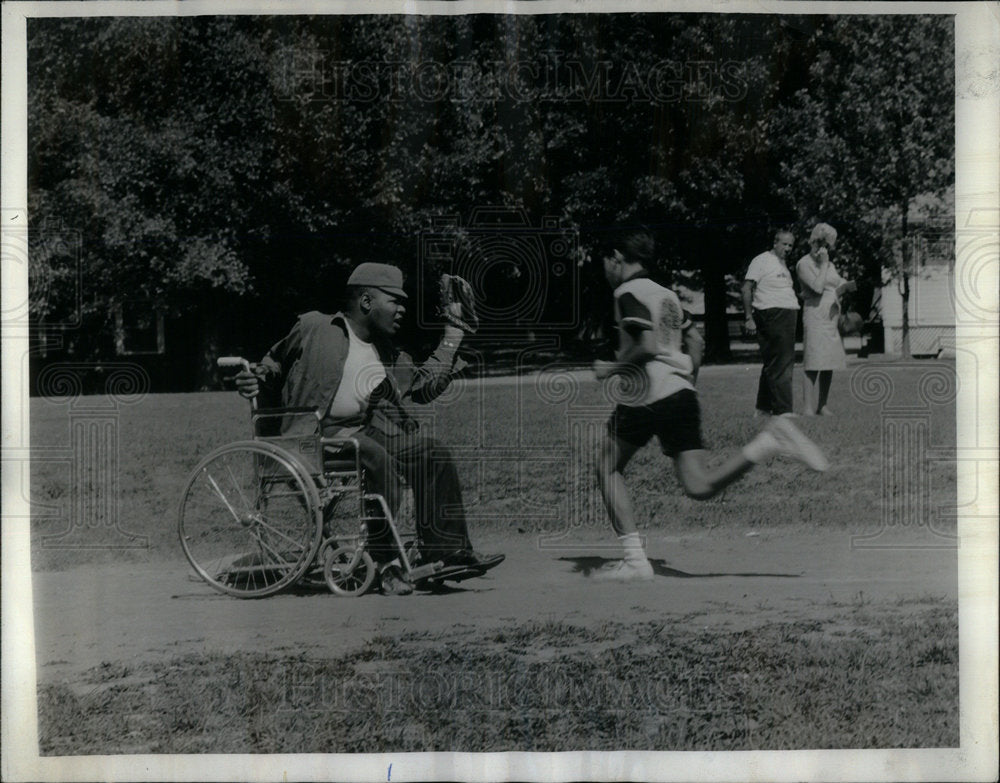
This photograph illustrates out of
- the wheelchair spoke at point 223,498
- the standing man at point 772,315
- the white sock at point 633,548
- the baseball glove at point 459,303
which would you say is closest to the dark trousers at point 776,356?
the standing man at point 772,315

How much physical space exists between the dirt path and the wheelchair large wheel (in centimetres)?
10

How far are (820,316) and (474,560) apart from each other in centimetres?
196

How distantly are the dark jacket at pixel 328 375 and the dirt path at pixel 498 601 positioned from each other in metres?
0.74

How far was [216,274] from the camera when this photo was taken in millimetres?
6293

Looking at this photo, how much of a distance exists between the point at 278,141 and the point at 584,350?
170 cm

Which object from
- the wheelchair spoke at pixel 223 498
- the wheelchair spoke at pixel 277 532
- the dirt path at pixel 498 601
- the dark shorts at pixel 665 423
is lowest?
the dirt path at pixel 498 601

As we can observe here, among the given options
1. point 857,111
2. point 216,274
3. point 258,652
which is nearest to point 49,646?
point 258,652

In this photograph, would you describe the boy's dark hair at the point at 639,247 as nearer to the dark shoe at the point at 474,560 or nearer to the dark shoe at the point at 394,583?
the dark shoe at the point at 474,560

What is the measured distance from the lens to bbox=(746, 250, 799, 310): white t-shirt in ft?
20.8

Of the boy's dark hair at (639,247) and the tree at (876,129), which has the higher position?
the tree at (876,129)

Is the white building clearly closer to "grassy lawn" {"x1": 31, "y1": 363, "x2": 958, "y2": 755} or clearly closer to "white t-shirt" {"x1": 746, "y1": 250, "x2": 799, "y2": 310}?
"grassy lawn" {"x1": 31, "y1": 363, "x2": 958, "y2": 755}

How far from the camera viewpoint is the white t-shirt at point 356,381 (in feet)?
20.7

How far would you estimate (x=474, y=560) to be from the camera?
629 centimetres

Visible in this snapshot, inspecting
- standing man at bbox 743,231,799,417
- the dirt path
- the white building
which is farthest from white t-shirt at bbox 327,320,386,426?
the white building
